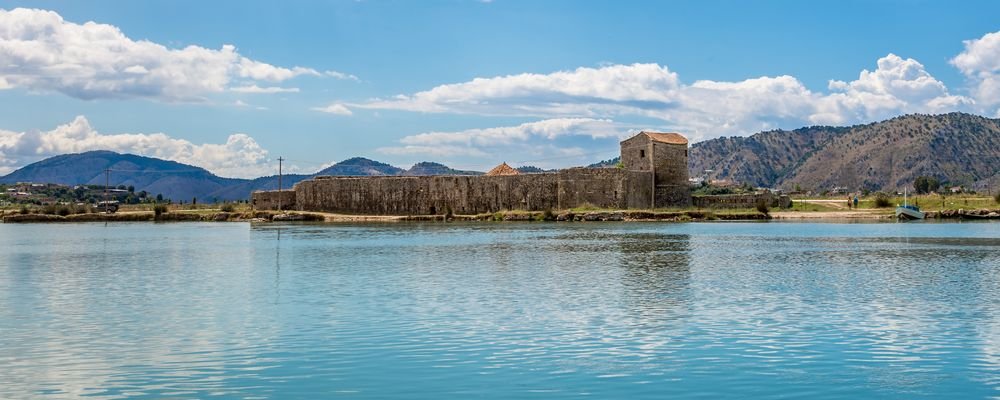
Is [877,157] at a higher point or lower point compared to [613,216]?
higher

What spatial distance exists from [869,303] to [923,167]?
114m

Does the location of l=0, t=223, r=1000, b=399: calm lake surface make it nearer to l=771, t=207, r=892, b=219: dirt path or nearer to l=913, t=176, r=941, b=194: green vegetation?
l=771, t=207, r=892, b=219: dirt path

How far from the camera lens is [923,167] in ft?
397

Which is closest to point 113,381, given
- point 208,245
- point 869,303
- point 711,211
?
point 869,303

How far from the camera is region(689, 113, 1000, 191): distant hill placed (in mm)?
122750

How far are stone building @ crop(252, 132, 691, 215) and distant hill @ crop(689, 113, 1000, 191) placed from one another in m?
67.4

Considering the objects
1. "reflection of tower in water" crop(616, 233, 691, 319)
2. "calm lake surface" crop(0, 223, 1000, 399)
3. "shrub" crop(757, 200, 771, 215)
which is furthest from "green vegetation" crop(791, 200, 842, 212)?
"calm lake surface" crop(0, 223, 1000, 399)

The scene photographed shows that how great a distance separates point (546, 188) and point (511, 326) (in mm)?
47355

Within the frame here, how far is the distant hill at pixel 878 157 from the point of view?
123 metres

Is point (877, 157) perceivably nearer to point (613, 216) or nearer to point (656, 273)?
point (613, 216)

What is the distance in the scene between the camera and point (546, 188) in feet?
203

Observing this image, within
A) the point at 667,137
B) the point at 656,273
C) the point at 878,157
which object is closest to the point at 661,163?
the point at 667,137

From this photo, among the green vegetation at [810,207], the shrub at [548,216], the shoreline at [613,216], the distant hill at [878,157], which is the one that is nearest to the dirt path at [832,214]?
the shoreline at [613,216]

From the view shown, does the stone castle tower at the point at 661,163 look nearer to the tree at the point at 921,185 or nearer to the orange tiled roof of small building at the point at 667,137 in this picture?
the orange tiled roof of small building at the point at 667,137
